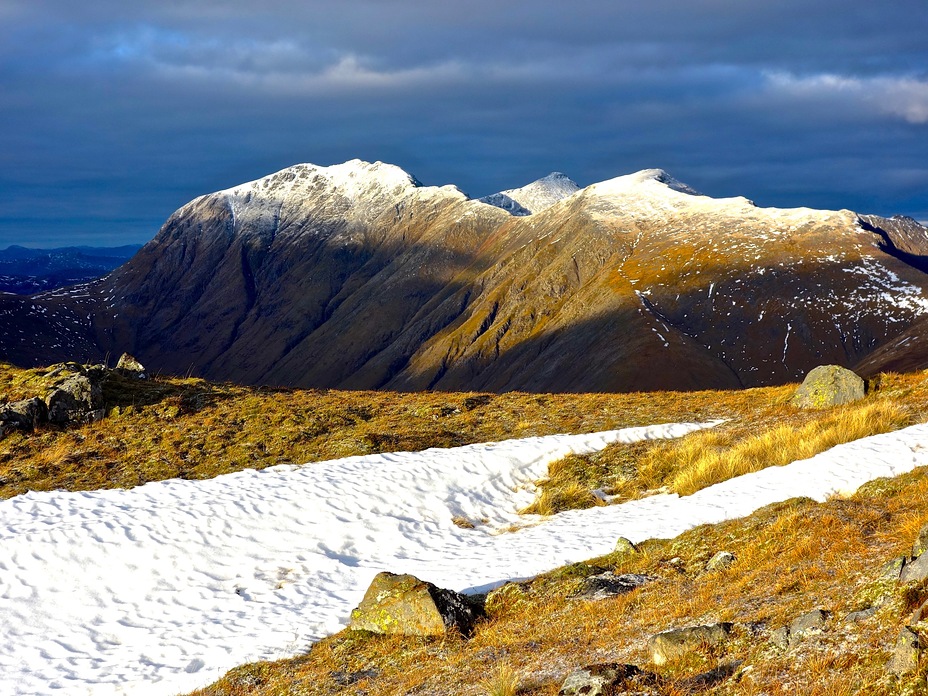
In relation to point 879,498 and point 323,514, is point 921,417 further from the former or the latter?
point 323,514

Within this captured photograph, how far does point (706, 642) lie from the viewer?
966cm

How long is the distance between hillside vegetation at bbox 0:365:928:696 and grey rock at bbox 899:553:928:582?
0.30 metres

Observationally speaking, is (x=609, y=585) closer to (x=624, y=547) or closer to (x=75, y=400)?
(x=624, y=547)

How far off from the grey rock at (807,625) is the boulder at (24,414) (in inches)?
1025

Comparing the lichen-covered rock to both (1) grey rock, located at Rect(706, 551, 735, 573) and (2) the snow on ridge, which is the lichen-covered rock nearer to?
(2) the snow on ridge

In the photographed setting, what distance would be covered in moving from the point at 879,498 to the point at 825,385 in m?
14.3

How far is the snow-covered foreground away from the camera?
15141 mm

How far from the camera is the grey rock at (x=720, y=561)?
1334 centimetres

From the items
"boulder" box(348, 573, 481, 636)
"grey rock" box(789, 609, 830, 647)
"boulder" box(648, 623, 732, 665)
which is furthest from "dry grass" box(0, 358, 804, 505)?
"grey rock" box(789, 609, 830, 647)

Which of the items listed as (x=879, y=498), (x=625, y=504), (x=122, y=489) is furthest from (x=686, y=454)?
(x=122, y=489)

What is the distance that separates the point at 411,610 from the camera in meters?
13.3

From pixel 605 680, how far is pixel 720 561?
506 centimetres

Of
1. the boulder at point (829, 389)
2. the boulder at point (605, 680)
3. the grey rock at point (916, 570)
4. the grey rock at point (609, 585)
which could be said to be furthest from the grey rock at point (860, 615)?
the boulder at point (829, 389)

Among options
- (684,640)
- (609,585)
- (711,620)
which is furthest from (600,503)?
(684,640)
